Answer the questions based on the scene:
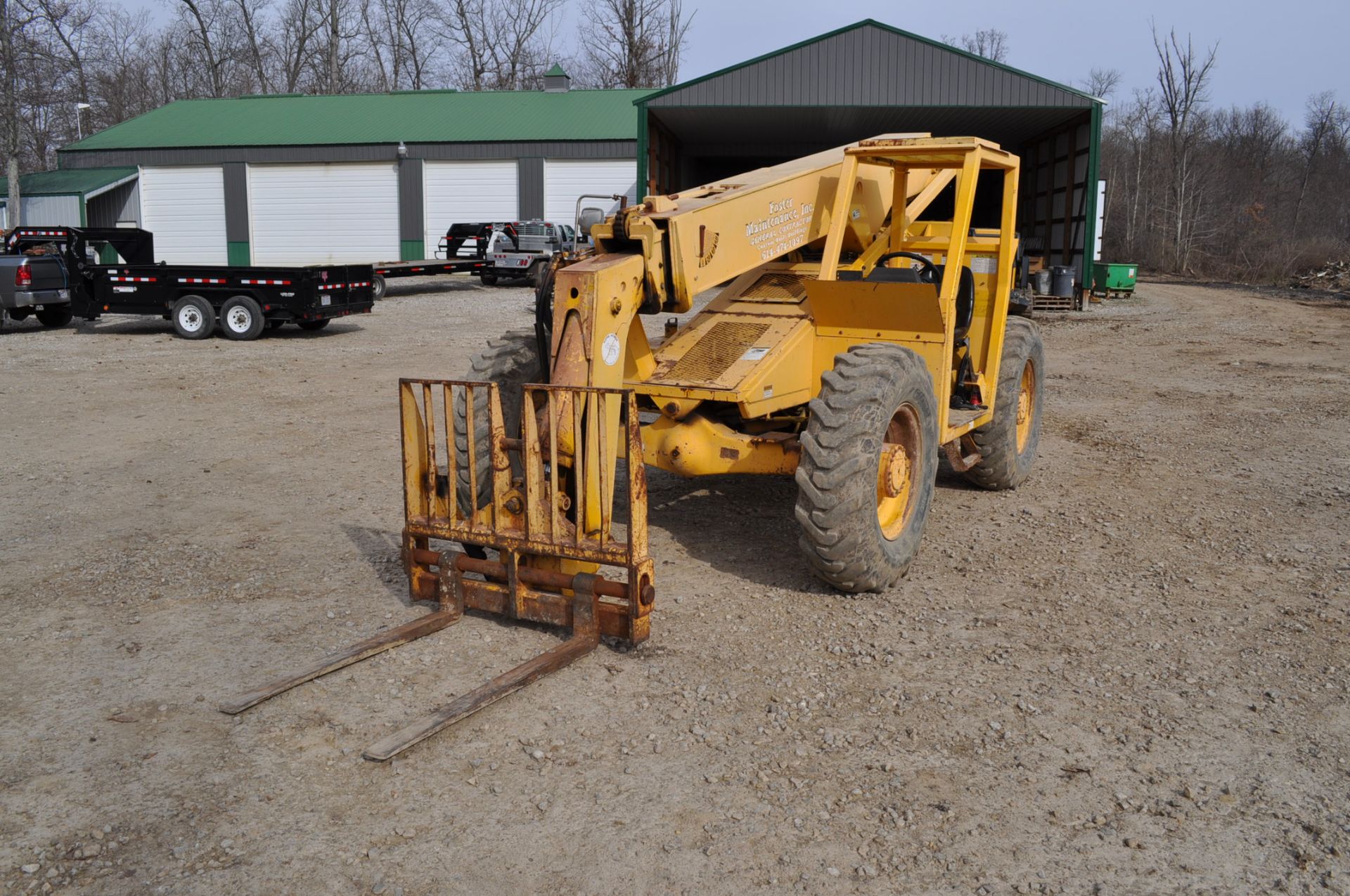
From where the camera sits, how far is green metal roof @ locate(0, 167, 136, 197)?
118 feet

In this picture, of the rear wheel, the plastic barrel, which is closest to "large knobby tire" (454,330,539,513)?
the rear wheel

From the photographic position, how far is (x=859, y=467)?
5.48 metres

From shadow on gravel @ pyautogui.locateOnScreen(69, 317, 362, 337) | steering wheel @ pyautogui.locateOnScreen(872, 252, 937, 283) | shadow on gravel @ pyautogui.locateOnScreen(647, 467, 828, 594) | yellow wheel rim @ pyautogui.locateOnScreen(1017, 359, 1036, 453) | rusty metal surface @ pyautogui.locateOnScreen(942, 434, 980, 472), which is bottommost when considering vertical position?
shadow on gravel @ pyautogui.locateOnScreen(647, 467, 828, 594)

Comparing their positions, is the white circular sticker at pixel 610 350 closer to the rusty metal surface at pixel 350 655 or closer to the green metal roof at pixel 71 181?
the rusty metal surface at pixel 350 655

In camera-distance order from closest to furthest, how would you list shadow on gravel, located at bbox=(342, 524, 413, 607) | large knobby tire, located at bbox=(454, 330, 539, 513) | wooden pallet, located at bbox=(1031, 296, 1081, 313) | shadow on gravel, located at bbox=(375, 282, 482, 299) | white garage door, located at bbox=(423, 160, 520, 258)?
shadow on gravel, located at bbox=(342, 524, 413, 607)
large knobby tire, located at bbox=(454, 330, 539, 513)
wooden pallet, located at bbox=(1031, 296, 1081, 313)
shadow on gravel, located at bbox=(375, 282, 482, 299)
white garage door, located at bbox=(423, 160, 520, 258)

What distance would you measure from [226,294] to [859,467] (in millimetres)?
15389

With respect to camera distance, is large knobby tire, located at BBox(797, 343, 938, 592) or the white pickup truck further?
the white pickup truck

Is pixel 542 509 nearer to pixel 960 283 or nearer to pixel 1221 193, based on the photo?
pixel 960 283

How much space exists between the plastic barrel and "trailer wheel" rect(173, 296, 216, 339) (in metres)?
15.3

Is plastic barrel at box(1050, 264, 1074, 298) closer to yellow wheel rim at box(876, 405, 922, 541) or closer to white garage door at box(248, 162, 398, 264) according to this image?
yellow wheel rim at box(876, 405, 922, 541)

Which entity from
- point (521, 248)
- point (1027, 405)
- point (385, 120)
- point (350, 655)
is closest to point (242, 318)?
point (521, 248)

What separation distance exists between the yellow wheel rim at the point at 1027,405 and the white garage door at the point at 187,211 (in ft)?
111

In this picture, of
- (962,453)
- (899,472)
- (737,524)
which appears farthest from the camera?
(962,453)

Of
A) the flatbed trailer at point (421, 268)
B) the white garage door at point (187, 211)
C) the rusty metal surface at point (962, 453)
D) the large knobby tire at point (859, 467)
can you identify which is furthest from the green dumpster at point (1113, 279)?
the white garage door at point (187, 211)
